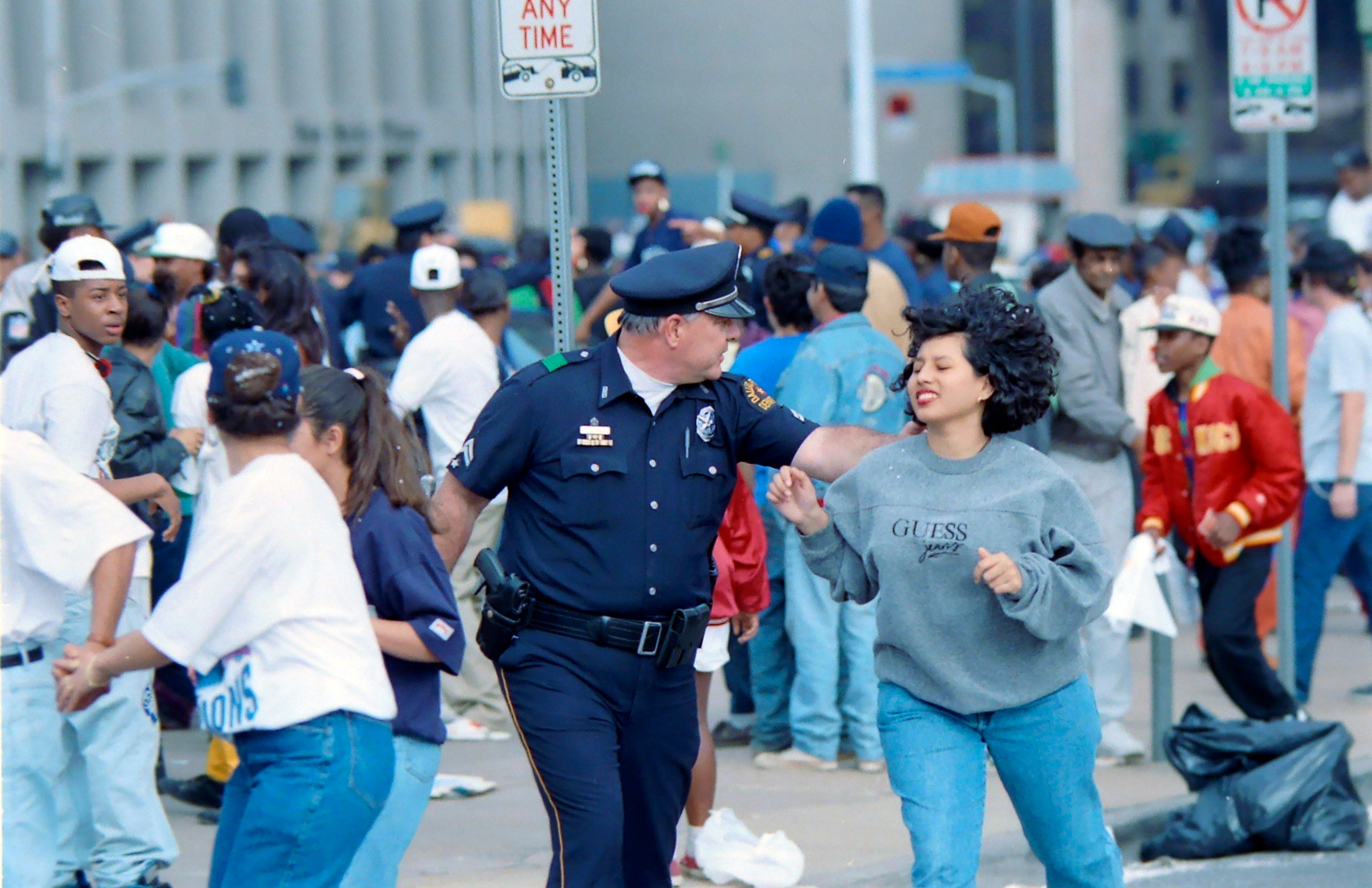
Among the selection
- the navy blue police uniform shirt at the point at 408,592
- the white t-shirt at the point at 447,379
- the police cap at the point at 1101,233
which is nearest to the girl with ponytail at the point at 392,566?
the navy blue police uniform shirt at the point at 408,592

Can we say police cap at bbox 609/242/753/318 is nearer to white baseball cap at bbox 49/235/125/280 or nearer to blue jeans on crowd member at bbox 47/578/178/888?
blue jeans on crowd member at bbox 47/578/178/888

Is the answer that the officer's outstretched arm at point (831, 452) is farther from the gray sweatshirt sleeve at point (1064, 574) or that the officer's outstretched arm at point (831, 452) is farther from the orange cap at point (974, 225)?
the orange cap at point (974, 225)

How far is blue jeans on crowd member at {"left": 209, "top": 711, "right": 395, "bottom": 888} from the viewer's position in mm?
3920

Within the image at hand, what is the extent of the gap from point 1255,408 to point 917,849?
3489 mm

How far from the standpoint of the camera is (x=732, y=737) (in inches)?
339

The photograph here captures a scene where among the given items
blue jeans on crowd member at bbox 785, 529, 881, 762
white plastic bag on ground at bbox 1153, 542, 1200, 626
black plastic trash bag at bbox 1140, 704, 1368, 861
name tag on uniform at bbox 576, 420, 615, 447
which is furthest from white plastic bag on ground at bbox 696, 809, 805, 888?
white plastic bag on ground at bbox 1153, 542, 1200, 626

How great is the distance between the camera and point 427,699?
4.59 m

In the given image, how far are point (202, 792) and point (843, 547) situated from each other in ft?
11.6

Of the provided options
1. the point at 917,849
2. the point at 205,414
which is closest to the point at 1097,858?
the point at 917,849

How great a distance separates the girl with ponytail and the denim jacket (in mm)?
3128

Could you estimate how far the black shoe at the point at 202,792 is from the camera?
23.8ft

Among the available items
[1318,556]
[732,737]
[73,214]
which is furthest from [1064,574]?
[73,214]

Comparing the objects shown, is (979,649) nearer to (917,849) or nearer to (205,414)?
(917,849)

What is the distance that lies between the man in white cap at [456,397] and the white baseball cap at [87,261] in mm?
2056
